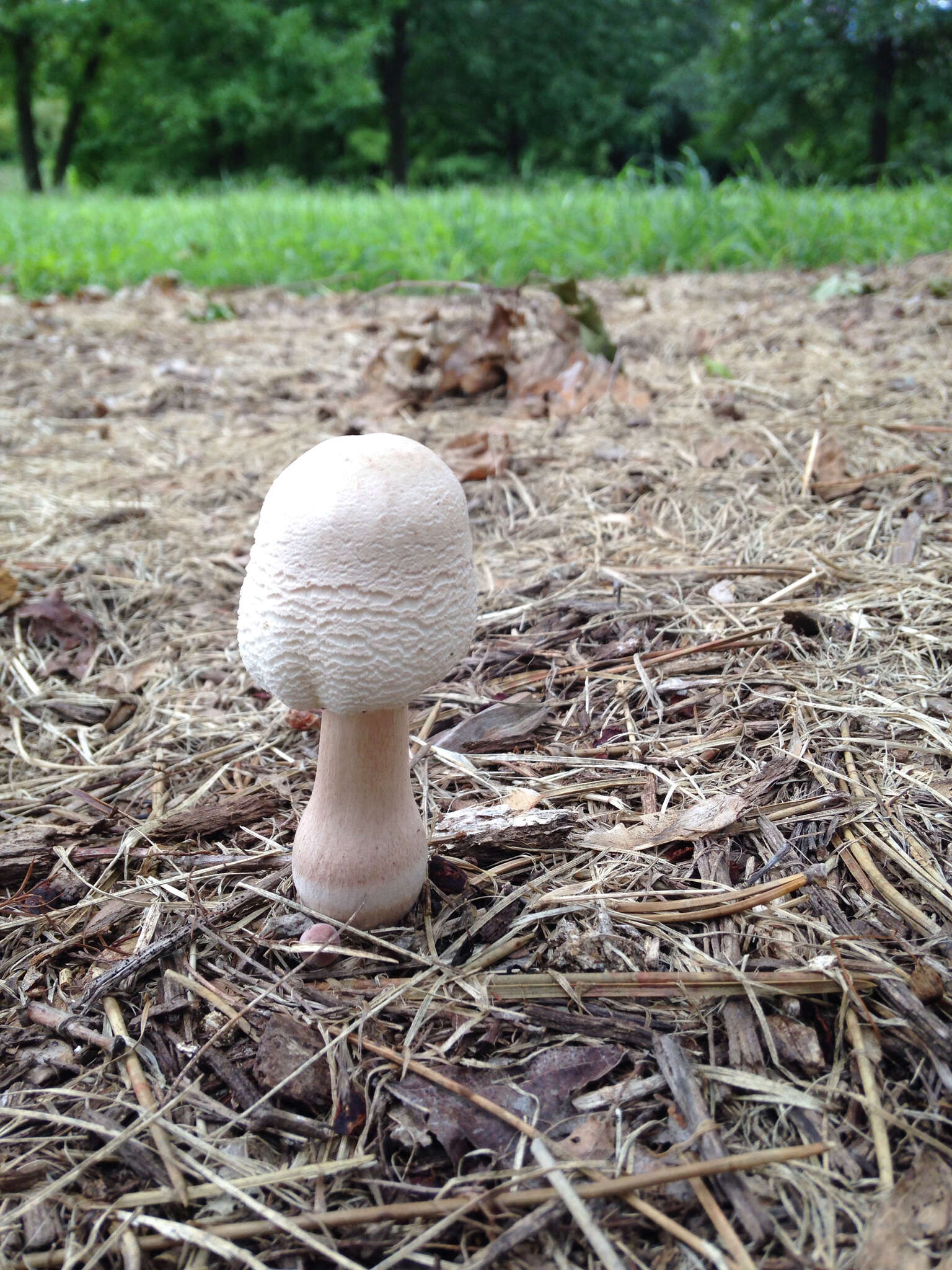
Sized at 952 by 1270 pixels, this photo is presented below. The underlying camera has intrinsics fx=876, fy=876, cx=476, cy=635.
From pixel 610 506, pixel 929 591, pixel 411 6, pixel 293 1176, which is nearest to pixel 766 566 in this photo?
pixel 929 591

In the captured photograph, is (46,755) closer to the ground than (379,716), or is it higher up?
closer to the ground

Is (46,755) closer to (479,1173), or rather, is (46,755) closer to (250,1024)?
(250,1024)

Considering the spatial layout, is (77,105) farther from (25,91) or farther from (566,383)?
(566,383)

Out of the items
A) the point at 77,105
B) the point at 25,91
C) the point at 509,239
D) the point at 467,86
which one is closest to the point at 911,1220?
the point at 509,239

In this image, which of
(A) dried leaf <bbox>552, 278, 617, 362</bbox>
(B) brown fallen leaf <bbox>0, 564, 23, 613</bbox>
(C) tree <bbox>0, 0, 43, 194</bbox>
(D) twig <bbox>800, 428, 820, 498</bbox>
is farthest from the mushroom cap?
(C) tree <bbox>0, 0, 43, 194</bbox>

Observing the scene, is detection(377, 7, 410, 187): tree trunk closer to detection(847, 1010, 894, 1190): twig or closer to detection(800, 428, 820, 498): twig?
detection(800, 428, 820, 498): twig

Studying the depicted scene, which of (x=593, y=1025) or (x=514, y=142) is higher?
(x=514, y=142)

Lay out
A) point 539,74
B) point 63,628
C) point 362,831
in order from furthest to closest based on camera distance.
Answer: point 539,74, point 63,628, point 362,831
